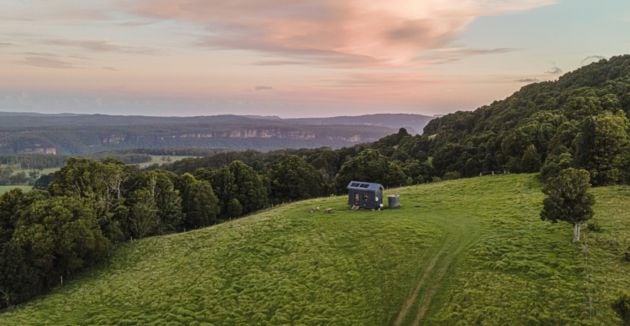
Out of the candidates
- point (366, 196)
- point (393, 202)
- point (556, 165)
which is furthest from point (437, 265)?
point (556, 165)

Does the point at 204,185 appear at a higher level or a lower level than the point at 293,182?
higher

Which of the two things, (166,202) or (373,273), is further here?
(166,202)

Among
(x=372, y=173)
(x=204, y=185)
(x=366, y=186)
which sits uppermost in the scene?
(x=366, y=186)

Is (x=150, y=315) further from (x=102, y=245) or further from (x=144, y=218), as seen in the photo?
(x=144, y=218)

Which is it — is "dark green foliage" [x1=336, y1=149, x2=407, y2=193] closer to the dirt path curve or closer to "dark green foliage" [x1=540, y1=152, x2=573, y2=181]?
"dark green foliage" [x1=540, y1=152, x2=573, y2=181]

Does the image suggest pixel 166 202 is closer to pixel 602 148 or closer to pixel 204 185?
pixel 204 185

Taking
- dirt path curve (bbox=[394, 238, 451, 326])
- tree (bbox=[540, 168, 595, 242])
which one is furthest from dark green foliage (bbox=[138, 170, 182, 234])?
tree (bbox=[540, 168, 595, 242])
